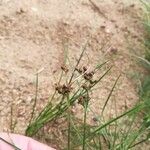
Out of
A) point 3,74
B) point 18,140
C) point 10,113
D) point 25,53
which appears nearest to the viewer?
point 18,140

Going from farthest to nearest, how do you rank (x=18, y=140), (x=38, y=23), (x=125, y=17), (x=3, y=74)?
(x=125, y=17) → (x=38, y=23) → (x=3, y=74) → (x=18, y=140)

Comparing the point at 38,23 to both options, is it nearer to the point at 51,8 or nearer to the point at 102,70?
the point at 51,8

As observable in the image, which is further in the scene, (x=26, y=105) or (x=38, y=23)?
(x=38, y=23)

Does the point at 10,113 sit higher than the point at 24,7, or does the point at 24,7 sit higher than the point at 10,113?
the point at 24,7

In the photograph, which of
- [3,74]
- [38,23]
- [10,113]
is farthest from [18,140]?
[38,23]

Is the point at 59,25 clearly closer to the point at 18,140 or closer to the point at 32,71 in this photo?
the point at 32,71

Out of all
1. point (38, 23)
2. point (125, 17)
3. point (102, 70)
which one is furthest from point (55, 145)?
point (125, 17)
